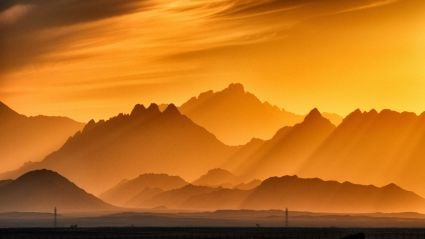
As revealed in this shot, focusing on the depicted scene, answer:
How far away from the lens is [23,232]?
18162 centimetres

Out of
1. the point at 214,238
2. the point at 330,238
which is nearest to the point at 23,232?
the point at 214,238

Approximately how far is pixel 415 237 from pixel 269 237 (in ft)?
61.5

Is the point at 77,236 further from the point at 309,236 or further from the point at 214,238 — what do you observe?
the point at 309,236

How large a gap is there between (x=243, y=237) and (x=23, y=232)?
31798mm

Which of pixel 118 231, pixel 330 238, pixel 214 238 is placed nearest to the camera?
pixel 214 238

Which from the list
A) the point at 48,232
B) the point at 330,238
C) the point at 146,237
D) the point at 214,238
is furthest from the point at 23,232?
the point at 330,238

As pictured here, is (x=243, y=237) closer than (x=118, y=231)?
Yes

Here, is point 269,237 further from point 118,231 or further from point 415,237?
point 118,231

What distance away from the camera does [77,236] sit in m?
175

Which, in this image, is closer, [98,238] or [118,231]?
[98,238]

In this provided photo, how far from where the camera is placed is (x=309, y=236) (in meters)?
178

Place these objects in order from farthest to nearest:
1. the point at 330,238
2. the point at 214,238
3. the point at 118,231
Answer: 1. the point at 118,231
2. the point at 330,238
3. the point at 214,238

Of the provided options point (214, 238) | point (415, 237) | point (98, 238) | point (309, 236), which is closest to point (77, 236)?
point (98, 238)

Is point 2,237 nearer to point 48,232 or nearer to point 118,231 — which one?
point 48,232
